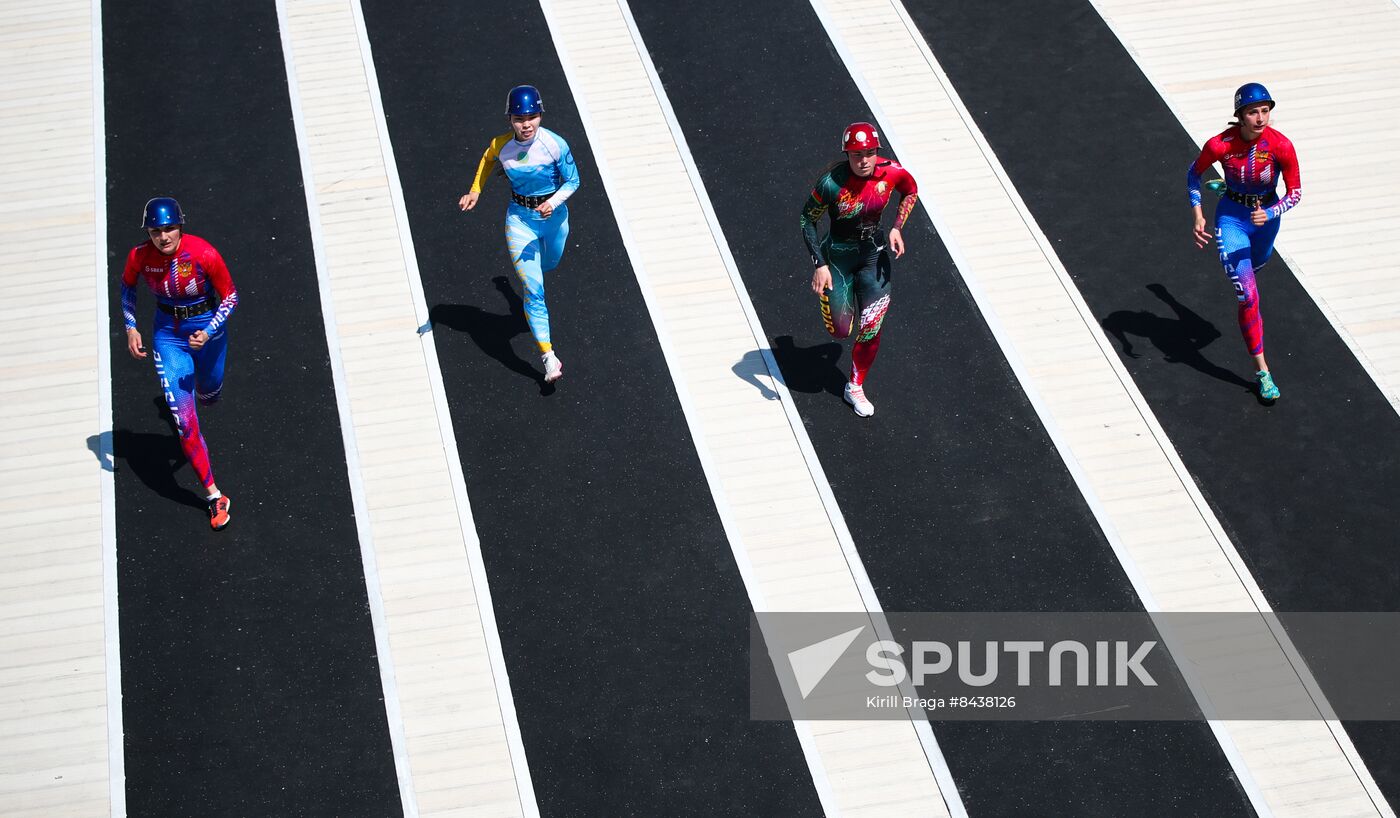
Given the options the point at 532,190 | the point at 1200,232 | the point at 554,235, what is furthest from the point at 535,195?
the point at 1200,232

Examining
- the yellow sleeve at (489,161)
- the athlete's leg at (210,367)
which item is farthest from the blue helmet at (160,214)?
the yellow sleeve at (489,161)

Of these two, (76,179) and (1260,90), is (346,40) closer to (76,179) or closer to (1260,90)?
(76,179)

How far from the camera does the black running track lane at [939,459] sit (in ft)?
28.6

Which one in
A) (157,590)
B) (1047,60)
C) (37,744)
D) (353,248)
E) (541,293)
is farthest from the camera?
(1047,60)

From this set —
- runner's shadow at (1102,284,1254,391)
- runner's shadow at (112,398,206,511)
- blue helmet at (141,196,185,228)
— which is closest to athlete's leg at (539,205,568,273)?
blue helmet at (141,196,185,228)

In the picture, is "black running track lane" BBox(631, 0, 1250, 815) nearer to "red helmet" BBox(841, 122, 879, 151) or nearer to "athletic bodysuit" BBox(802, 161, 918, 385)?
"athletic bodysuit" BBox(802, 161, 918, 385)

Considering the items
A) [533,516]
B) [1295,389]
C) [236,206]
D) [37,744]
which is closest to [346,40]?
[236,206]

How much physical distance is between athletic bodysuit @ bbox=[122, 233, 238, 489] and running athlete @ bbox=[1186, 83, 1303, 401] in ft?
22.7

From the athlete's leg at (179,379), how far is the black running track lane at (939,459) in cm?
439

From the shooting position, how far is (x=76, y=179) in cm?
1282

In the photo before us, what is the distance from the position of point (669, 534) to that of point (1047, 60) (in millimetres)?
6799

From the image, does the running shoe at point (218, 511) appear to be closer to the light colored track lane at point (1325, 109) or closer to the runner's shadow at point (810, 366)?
the runner's shadow at point (810, 366)

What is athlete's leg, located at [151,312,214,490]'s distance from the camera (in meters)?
9.52

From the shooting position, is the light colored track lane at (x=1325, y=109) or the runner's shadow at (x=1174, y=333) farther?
the light colored track lane at (x=1325, y=109)
